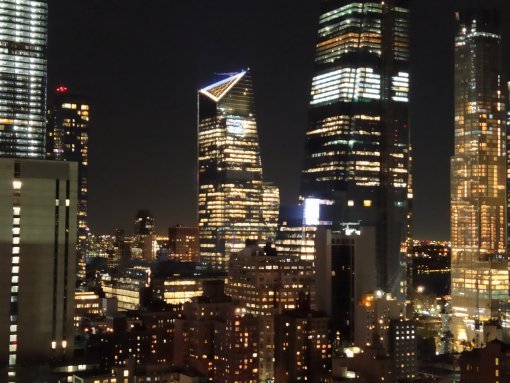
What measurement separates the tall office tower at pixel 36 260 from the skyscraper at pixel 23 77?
6781 cm

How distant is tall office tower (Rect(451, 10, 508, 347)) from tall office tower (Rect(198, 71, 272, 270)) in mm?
41306

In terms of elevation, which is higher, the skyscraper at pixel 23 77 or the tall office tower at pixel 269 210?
the skyscraper at pixel 23 77

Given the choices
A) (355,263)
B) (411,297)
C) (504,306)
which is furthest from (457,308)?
(355,263)

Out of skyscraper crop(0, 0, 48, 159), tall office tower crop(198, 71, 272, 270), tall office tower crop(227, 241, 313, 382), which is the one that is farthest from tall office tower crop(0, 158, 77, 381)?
tall office tower crop(198, 71, 272, 270)

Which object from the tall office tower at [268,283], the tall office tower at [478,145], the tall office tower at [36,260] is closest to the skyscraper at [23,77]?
the tall office tower at [268,283]

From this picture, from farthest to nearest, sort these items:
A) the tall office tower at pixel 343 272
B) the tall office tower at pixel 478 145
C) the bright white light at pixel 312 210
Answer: the tall office tower at pixel 478 145, the bright white light at pixel 312 210, the tall office tower at pixel 343 272

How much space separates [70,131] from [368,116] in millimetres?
71993

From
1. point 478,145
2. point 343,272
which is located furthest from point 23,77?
point 478,145

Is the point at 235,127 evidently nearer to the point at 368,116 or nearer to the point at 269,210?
the point at 269,210

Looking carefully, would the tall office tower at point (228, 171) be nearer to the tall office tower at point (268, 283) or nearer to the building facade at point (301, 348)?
the tall office tower at point (268, 283)

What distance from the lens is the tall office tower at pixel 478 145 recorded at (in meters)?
123

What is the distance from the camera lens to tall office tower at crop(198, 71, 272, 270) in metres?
148

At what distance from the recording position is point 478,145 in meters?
126

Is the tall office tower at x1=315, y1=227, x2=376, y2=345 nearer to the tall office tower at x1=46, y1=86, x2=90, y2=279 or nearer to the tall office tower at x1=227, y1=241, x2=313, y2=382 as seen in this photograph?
the tall office tower at x1=227, y1=241, x2=313, y2=382
